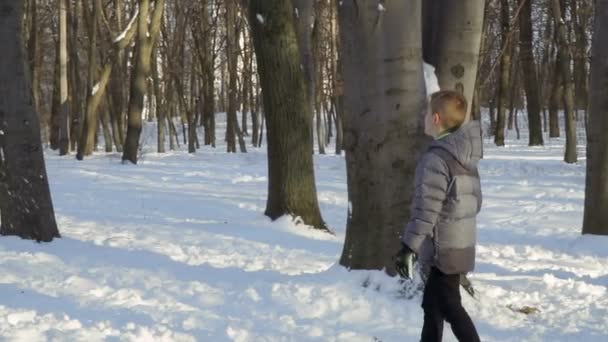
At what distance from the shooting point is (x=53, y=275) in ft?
21.4

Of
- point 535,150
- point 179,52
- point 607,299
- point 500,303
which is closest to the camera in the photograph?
point 500,303

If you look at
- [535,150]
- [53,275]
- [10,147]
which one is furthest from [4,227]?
[535,150]

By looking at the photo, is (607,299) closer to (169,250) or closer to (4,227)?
(169,250)

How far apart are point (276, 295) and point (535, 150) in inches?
834

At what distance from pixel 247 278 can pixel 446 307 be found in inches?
97.3

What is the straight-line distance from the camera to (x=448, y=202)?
4.07 m

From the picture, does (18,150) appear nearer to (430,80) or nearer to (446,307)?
(430,80)

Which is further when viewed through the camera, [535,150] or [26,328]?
[535,150]

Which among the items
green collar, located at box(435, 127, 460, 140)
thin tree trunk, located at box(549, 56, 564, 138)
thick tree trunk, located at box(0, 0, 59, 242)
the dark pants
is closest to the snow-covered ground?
thick tree trunk, located at box(0, 0, 59, 242)

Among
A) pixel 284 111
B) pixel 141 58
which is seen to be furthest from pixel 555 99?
pixel 284 111

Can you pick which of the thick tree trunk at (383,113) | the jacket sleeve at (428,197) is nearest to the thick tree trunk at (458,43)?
the thick tree trunk at (383,113)

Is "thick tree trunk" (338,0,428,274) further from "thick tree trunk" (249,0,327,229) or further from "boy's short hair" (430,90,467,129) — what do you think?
"thick tree trunk" (249,0,327,229)

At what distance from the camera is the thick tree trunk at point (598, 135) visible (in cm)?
866

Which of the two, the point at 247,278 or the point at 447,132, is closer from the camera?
the point at 447,132
